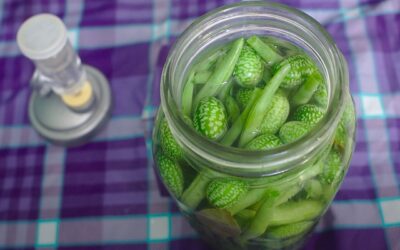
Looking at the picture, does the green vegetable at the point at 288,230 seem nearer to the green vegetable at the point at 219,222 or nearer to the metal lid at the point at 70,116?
the green vegetable at the point at 219,222

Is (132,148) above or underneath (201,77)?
underneath

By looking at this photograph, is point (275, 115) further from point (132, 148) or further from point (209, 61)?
point (132, 148)

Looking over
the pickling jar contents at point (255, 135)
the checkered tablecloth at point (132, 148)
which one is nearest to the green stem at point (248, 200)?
the pickling jar contents at point (255, 135)

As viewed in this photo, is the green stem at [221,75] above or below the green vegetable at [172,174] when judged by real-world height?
above

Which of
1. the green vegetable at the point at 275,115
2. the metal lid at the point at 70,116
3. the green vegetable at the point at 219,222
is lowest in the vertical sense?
the metal lid at the point at 70,116

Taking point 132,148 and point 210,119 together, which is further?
point 132,148

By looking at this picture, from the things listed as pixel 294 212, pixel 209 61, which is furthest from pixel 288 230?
pixel 209 61

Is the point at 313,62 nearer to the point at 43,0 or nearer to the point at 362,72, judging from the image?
the point at 362,72
